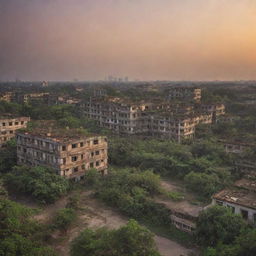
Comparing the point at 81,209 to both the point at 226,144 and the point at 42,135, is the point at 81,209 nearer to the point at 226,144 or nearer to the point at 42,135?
the point at 42,135

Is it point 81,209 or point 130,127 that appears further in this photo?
point 130,127

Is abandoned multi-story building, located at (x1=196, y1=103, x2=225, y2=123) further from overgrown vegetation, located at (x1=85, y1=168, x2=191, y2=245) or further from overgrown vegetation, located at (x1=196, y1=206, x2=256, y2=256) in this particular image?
overgrown vegetation, located at (x1=196, y1=206, x2=256, y2=256)

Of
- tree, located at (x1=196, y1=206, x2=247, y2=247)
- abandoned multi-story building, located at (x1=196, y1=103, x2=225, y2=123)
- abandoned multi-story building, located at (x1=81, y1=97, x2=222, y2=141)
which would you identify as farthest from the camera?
abandoned multi-story building, located at (x1=196, y1=103, x2=225, y2=123)

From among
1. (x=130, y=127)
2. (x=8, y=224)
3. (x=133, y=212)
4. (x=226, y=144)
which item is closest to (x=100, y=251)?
(x=8, y=224)

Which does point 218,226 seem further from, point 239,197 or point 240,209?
point 239,197

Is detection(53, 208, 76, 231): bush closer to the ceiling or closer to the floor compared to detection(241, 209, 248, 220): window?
closer to the floor

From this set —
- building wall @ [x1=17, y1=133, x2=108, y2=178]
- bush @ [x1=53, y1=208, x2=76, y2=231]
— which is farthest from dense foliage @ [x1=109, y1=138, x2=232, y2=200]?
bush @ [x1=53, y1=208, x2=76, y2=231]

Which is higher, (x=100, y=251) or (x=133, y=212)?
(x=100, y=251)

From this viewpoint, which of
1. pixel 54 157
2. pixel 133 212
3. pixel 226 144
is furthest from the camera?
pixel 226 144
